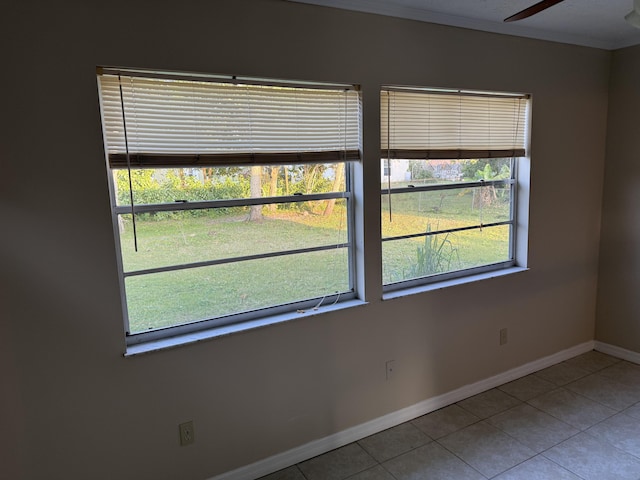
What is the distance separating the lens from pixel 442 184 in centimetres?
280

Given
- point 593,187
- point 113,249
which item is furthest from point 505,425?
point 113,249

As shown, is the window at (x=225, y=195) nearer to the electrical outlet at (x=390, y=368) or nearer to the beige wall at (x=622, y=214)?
the electrical outlet at (x=390, y=368)

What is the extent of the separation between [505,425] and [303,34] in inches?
97.7

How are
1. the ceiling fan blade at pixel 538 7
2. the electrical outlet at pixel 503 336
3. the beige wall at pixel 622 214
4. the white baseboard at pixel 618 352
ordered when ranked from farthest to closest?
the white baseboard at pixel 618 352
the beige wall at pixel 622 214
the electrical outlet at pixel 503 336
the ceiling fan blade at pixel 538 7

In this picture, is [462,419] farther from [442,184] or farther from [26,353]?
[26,353]

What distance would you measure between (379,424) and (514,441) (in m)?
0.76

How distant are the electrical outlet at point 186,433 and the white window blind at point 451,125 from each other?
5.65 feet

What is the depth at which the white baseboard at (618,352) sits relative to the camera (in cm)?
340

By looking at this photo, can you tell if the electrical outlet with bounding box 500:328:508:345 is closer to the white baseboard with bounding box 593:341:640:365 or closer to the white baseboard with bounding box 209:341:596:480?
the white baseboard with bounding box 209:341:596:480

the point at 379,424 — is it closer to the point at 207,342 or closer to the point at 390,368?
the point at 390,368

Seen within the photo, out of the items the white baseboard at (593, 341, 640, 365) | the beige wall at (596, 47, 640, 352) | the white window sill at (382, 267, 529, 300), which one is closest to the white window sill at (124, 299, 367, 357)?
the white window sill at (382, 267, 529, 300)

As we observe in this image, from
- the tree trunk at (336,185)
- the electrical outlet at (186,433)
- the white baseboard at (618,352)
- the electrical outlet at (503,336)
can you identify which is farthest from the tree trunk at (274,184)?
the white baseboard at (618,352)

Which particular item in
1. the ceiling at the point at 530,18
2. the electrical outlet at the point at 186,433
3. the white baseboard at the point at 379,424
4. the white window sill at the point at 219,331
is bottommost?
the white baseboard at the point at 379,424

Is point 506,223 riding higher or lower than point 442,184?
lower
